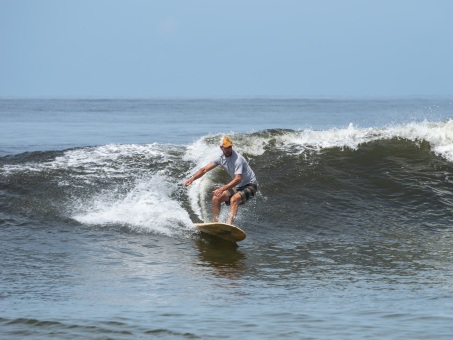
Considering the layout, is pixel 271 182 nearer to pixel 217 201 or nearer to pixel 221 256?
pixel 217 201

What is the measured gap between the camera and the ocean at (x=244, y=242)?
752 cm

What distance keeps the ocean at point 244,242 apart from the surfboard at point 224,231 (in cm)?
16

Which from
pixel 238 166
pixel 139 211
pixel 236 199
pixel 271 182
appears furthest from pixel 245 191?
pixel 271 182

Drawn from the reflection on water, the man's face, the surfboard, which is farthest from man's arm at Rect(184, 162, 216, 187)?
the reflection on water

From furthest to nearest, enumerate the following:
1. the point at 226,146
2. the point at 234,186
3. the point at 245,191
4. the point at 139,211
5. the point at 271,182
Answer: the point at 271,182 < the point at 139,211 < the point at 245,191 < the point at 234,186 < the point at 226,146

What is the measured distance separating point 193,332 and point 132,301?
1.41 metres

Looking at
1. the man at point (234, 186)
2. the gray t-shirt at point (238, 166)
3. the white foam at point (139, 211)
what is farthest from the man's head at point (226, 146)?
Answer: the white foam at point (139, 211)

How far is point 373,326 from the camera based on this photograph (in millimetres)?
7191

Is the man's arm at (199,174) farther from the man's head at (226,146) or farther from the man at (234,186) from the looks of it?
the man's head at (226,146)

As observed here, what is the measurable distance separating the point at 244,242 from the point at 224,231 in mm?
637

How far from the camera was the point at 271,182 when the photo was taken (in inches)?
632

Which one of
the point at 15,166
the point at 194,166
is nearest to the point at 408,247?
the point at 194,166

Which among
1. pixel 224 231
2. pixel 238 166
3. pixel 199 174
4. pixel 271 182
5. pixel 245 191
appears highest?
pixel 238 166

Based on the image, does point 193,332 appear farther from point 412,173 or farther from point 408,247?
point 412,173
